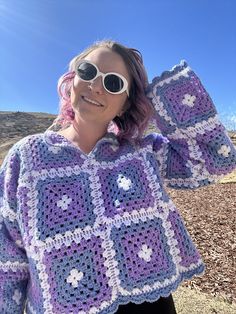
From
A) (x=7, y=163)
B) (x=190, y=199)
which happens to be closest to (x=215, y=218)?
(x=190, y=199)

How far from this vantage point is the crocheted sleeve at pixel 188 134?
275 centimetres

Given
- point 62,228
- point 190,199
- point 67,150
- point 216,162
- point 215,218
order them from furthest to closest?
point 190,199, point 215,218, point 216,162, point 67,150, point 62,228

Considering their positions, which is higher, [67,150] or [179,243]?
[67,150]

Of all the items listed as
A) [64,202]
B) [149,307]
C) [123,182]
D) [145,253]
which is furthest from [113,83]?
[149,307]

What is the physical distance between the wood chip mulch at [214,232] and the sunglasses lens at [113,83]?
3.19m

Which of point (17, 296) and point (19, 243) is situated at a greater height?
point (19, 243)

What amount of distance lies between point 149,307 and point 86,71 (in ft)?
4.36

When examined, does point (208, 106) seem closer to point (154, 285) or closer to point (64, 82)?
point (64, 82)

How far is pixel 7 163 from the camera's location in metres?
2.57

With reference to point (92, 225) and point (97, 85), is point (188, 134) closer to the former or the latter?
point (97, 85)

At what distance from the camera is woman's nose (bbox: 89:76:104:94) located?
2537 millimetres

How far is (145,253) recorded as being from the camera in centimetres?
240

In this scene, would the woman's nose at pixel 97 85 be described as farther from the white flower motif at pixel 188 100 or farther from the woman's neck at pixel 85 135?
the white flower motif at pixel 188 100

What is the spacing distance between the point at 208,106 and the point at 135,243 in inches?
37.8
